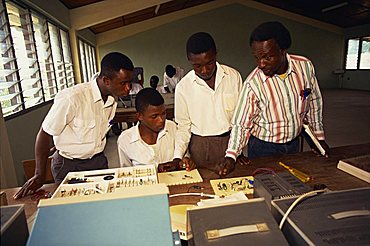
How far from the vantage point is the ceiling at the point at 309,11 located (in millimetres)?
7662

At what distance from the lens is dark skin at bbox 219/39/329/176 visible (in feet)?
3.93

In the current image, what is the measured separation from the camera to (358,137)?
4031 millimetres

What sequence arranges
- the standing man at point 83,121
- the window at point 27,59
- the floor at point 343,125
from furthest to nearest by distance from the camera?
the floor at point 343,125 < the window at point 27,59 < the standing man at point 83,121

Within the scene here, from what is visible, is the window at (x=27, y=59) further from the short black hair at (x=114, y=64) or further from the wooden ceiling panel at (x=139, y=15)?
the wooden ceiling panel at (x=139, y=15)

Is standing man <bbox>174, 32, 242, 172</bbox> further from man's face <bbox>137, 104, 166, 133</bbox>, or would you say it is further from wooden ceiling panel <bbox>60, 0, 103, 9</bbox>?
wooden ceiling panel <bbox>60, 0, 103, 9</bbox>

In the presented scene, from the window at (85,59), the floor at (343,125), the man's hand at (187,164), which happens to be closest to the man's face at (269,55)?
the man's hand at (187,164)

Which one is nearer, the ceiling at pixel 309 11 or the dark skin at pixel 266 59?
the dark skin at pixel 266 59

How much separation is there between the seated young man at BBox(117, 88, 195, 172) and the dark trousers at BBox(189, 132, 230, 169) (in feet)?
0.54

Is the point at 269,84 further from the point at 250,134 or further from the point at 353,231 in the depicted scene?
the point at 353,231

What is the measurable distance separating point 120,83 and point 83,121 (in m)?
0.29

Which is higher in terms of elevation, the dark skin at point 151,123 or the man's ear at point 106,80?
the man's ear at point 106,80

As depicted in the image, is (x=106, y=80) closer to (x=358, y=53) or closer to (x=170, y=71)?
(x=170, y=71)

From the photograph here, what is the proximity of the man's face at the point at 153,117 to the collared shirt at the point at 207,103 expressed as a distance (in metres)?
0.10

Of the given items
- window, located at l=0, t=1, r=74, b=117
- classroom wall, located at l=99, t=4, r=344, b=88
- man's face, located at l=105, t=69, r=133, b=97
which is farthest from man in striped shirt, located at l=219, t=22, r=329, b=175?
classroom wall, located at l=99, t=4, r=344, b=88
